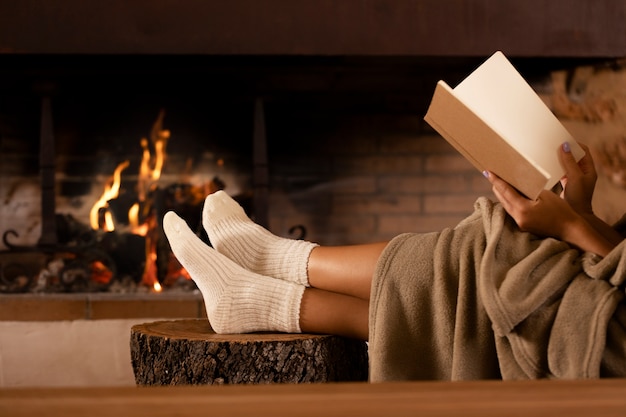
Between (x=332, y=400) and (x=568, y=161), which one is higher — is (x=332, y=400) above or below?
below

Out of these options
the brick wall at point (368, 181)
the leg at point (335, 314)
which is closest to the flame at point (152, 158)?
the brick wall at point (368, 181)

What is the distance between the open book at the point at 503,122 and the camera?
100 cm

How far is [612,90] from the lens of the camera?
195 centimetres

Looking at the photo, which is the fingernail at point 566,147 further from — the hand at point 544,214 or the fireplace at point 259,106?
the fireplace at point 259,106

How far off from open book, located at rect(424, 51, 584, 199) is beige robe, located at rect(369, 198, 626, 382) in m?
0.08

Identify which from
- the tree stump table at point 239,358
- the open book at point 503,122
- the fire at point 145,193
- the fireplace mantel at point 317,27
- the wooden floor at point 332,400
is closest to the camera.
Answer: the wooden floor at point 332,400

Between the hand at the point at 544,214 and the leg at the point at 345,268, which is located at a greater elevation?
the hand at the point at 544,214

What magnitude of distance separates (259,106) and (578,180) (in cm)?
112

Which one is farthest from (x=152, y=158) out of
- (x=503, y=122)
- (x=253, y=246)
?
(x=503, y=122)

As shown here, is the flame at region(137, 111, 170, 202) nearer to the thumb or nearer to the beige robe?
the beige robe

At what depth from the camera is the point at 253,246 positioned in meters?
1.27

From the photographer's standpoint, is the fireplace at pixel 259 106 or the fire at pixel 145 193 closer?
the fireplace at pixel 259 106

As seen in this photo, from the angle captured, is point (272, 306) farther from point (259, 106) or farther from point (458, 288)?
point (259, 106)

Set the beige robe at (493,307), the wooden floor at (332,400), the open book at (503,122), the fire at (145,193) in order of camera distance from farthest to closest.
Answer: the fire at (145,193) → the open book at (503,122) → the beige robe at (493,307) → the wooden floor at (332,400)
